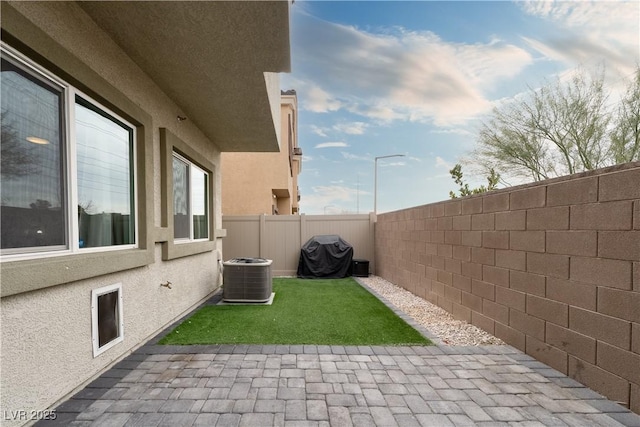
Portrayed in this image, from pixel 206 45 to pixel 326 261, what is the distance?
6.75 metres

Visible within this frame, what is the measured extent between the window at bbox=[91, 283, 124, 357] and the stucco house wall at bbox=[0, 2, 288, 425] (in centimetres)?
5

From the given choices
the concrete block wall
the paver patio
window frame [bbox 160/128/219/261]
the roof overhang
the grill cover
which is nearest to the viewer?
the paver patio

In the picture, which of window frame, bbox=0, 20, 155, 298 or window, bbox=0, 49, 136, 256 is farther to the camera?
window, bbox=0, 49, 136, 256

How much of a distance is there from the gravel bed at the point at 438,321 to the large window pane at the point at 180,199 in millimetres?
3991

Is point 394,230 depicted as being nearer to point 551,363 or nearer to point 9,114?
point 551,363

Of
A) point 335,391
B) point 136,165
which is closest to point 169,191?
point 136,165

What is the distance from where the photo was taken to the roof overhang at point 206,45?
2428 millimetres

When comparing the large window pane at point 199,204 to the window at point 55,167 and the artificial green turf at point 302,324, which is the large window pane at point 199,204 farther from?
the window at point 55,167

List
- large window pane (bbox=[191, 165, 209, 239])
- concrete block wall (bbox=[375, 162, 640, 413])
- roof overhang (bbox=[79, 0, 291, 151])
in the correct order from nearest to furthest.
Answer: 1. concrete block wall (bbox=[375, 162, 640, 413])
2. roof overhang (bbox=[79, 0, 291, 151])
3. large window pane (bbox=[191, 165, 209, 239])

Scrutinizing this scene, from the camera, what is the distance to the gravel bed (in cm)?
365

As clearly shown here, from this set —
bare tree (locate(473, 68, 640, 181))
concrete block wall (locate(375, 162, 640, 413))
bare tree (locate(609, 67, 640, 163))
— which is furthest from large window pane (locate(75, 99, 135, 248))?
bare tree (locate(609, 67, 640, 163))

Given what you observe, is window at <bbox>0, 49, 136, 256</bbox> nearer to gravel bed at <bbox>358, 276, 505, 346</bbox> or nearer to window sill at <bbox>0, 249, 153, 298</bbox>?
window sill at <bbox>0, 249, 153, 298</bbox>

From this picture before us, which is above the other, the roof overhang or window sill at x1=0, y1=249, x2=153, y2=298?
the roof overhang

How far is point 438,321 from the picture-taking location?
4.45 meters
